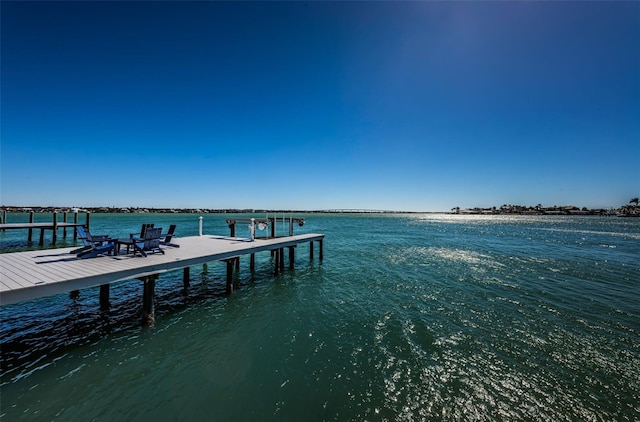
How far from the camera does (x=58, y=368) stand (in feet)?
19.8

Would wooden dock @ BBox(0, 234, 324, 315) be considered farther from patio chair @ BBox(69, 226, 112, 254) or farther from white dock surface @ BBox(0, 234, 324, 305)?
patio chair @ BBox(69, 226, 112, 254)

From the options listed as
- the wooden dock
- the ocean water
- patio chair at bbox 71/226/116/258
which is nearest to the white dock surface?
the wooden dock

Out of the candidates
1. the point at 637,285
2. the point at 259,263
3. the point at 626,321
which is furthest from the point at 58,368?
the point at 637,285

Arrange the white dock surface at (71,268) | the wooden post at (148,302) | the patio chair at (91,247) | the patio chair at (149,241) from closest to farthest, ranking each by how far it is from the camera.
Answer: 1. the white dock surface at (71,268)
2. the wooden post at (148,302)
3. the patio chair at (91,247)
4. the patio chair at (149,241)

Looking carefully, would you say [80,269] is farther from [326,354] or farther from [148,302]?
[326,354]

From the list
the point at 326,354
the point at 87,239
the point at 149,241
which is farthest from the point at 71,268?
the point at 326,354

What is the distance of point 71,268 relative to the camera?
7.73m

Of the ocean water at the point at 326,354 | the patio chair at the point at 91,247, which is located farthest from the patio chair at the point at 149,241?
the ocean water at the point at 326,354

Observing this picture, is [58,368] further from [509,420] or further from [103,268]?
[509,420]

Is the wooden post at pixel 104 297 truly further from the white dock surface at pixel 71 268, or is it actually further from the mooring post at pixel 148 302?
the mooring post at pixel 148 302

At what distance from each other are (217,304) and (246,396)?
553 cm

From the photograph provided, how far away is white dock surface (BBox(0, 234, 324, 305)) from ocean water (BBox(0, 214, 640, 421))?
1.68m

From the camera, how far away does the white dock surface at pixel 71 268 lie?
6.10m

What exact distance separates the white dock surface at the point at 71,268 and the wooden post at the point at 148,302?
11.6 inches
